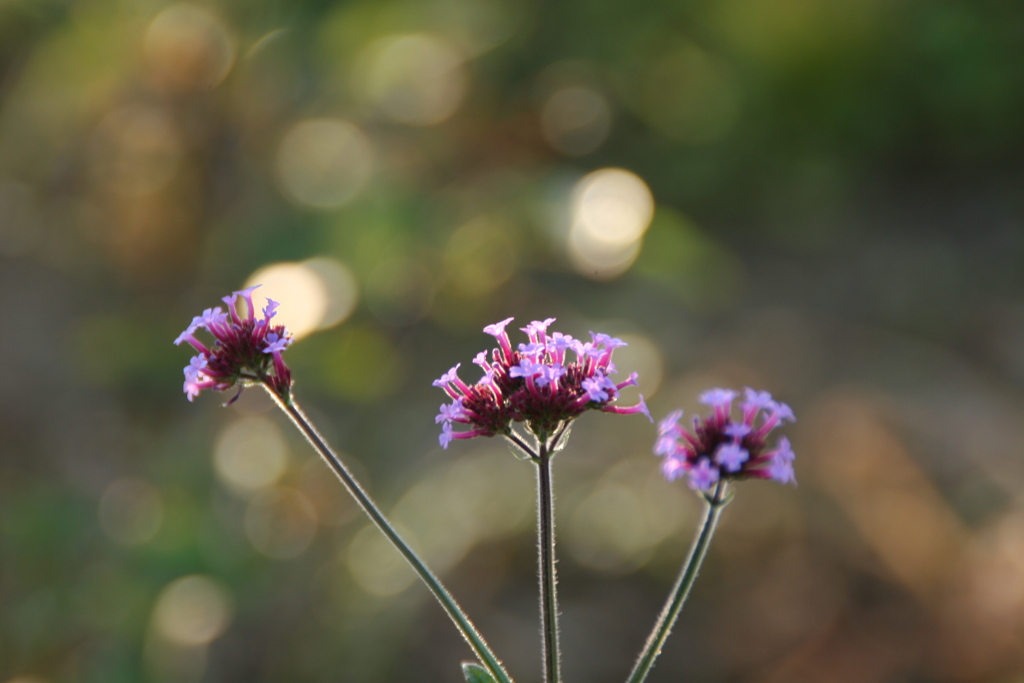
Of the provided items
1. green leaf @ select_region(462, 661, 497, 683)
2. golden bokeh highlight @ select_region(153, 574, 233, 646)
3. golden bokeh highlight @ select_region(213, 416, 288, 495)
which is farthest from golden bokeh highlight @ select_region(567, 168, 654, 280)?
green leaf @ select_region(462, 661, 497, 683)

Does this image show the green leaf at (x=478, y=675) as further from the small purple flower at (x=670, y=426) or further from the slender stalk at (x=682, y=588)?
the small purple flower at (x=670, y=426)

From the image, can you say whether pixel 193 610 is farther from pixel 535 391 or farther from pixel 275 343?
pixel 535 391

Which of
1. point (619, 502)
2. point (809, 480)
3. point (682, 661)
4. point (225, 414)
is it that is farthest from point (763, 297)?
point (225, 414)

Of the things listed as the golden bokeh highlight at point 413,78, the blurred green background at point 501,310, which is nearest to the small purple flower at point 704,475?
the blurred green background at point 501,310

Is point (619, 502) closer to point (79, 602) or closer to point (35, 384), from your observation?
point (79, 602)

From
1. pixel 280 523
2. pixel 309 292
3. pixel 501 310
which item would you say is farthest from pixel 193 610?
pixel 501 310
